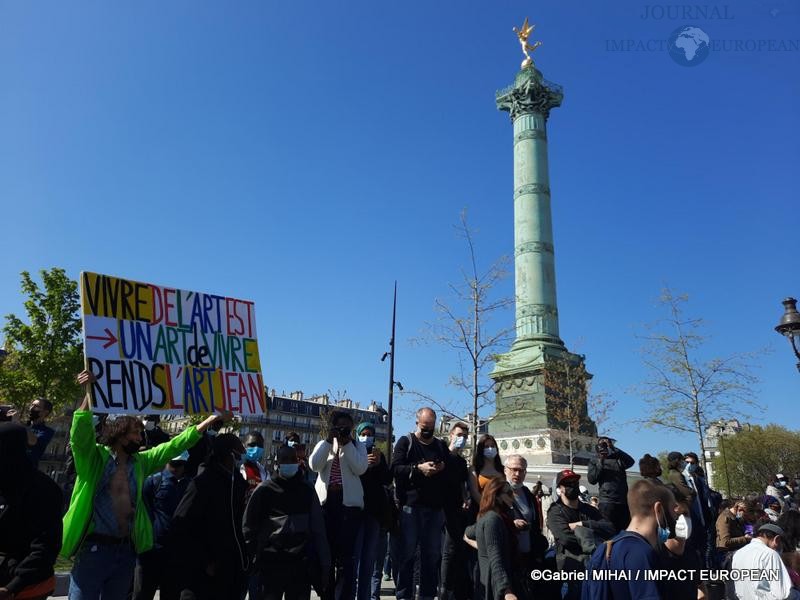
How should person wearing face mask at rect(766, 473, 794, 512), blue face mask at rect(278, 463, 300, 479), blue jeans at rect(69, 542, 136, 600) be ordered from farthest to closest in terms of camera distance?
person wearing face mask at rect(766, 473, 794, 512) < blue face mask at rect(278, 463, 300, 479) < blue jeans at rect(69, 542, 136, 600)

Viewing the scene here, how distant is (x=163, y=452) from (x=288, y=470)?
1035 mm

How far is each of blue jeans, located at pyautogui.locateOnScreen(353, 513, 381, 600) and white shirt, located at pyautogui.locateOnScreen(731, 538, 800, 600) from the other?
11.4 feet

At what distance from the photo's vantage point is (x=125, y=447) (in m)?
4.54

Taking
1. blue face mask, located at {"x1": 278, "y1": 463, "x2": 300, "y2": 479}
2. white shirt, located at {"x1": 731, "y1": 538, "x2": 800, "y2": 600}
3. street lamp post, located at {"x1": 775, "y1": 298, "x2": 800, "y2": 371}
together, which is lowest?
white shirt, located at {"x1": 731, "y1": 538, "x2": 800, "y2": 600}

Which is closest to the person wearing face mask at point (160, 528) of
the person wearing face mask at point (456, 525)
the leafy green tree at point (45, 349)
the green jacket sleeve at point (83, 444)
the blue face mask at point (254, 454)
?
the green jacket sleeve at point (83, 444)

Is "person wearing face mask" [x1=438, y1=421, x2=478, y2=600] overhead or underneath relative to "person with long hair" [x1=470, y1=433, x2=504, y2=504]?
underneath

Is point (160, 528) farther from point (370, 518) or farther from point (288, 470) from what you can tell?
point (370, 518)

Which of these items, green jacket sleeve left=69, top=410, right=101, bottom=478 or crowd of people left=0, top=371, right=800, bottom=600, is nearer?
crowd of people left=0, top=371, right=800, bottom=600

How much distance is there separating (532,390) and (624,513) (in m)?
24.3

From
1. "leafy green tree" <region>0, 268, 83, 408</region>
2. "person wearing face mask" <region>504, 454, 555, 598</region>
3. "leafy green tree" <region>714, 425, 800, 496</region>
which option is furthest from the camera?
"leafy green tree" <region>714, 425, 800, 496</region>

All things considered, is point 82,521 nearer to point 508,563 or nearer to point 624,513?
point 508,563

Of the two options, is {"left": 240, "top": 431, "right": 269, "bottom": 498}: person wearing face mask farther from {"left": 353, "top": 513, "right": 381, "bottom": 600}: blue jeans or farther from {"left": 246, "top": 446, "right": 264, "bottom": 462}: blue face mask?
{"left": 353, "top": 513, "right": 381, "bottom": 600}: blue jeans

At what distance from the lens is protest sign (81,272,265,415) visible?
638cm

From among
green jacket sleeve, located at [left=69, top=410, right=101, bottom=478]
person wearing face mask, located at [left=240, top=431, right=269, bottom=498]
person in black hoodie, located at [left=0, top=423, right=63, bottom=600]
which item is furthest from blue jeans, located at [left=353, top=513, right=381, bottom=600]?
person in black hoodie, located at [left=0, top=423, right=63, bottom=600]
